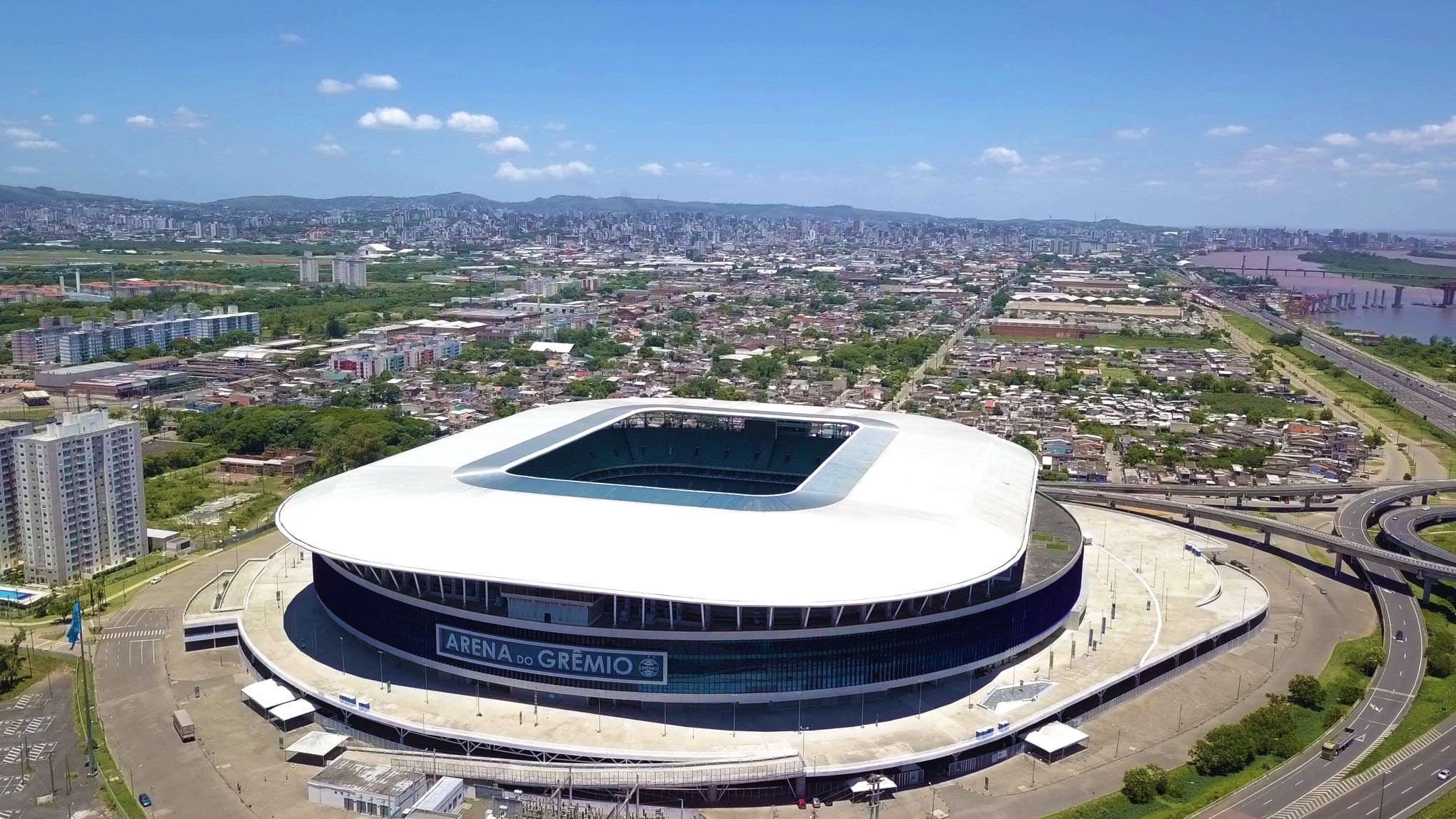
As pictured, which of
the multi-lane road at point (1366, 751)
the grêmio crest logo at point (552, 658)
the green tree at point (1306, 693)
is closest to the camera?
the multi-lane road at point (1366, 751)

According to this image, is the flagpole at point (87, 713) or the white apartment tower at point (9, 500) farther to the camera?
the white apartment tower at point (9, 500)

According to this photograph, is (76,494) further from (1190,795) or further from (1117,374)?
(1117,374)

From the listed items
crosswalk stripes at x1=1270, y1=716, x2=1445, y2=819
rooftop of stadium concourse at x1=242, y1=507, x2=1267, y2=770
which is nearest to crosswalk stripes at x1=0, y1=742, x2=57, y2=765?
rooftop of stadium concourse at x1=242, y1=507, x2=1267, y2=770

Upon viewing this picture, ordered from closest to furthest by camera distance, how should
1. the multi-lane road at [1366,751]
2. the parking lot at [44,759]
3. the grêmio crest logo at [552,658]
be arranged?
the parking lot at [44,759]
the multi-lane road at [1366,751]
the grêmio crest logo at [552,658]

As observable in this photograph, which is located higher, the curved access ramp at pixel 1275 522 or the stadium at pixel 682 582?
the stadium at pixel 682 582

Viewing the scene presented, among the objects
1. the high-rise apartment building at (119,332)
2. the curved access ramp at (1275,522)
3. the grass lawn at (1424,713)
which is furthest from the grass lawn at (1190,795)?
the high-rise apartment building at (119,332)

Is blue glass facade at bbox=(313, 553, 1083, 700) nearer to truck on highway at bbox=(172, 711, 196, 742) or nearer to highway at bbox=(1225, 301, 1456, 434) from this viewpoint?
truck on highway at bbox=(172, 711, 196, 742)

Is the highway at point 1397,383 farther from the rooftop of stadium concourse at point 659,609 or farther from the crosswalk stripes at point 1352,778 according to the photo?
the rooftop of stadium concourse at point 659,609

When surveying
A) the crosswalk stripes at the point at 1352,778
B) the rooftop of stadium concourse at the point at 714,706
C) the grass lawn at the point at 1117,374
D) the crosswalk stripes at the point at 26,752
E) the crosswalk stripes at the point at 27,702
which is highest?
the grass lawn at the point at 1117,374

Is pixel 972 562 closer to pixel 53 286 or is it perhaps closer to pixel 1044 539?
pixel 1044 539
